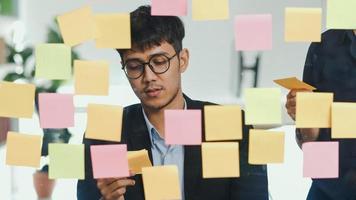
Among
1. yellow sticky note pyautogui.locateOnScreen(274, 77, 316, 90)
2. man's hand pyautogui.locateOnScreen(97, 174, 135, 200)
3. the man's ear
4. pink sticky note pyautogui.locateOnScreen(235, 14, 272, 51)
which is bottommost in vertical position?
man's hand pyautogui.locateOnScreen(97, 174, 135, 200)

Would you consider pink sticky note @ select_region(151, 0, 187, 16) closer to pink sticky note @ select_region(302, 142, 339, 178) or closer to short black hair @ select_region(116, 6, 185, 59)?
short black hair @ select_region(116, 6, 185, 59)

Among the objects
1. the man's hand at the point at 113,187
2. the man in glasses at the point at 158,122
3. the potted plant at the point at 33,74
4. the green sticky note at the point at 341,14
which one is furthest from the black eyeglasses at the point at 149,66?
the green sticky note at the point at 341,14

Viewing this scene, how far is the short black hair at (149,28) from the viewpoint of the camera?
1.04 m

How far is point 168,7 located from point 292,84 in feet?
0.98

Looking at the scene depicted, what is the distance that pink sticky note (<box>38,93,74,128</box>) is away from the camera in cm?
103

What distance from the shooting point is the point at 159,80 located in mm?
1051

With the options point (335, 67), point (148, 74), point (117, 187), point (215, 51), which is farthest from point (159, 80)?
point (335, 67)

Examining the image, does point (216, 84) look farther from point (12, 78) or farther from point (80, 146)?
point (12, 78)

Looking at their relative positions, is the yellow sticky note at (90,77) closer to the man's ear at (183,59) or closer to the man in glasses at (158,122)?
the man in glasses at (158,122)

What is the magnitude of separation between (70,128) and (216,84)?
1.01 ft

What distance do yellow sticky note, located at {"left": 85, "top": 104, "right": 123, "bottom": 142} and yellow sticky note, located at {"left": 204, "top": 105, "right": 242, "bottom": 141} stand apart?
180 millimetres

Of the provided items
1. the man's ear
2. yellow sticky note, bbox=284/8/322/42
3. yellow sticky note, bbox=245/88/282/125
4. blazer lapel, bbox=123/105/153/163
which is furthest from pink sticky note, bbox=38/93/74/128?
yellow sticky note, bbox=284/8/322/42

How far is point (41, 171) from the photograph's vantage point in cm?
106

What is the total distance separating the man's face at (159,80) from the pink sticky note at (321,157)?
29 cm
